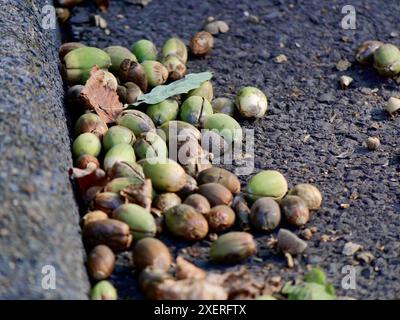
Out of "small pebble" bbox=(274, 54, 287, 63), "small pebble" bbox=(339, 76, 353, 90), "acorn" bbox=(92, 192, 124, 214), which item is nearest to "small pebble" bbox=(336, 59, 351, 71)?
"small pebble" bbox=(339, 76, 353, 90)

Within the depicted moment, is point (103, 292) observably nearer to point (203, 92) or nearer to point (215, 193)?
point (215, 193)

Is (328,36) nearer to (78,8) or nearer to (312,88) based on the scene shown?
(312,88)

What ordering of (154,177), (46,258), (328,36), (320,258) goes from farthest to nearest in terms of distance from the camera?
1. (328,36)
2. (154,177)
3. (320,258)
4. (46,258)

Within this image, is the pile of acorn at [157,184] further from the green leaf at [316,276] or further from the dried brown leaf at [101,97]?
the green leaf at [316,276]

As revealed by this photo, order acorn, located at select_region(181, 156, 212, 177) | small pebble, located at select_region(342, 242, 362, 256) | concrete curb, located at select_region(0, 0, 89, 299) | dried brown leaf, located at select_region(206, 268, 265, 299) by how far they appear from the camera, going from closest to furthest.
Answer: concrete curb, located at select_region(0, 0, 89, 299)
dried brown leaf, located at select_region(206, 268, 265, 299)
small pebble, located at select_region(342, 242, 362, 256)
acorn, located at select_region(181, 156, 212, 177)

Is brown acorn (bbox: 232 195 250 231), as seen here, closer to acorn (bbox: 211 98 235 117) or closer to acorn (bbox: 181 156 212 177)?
acorn (bbox: 181 156 212 177)

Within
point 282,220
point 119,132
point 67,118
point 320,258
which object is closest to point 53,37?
point 67,118
